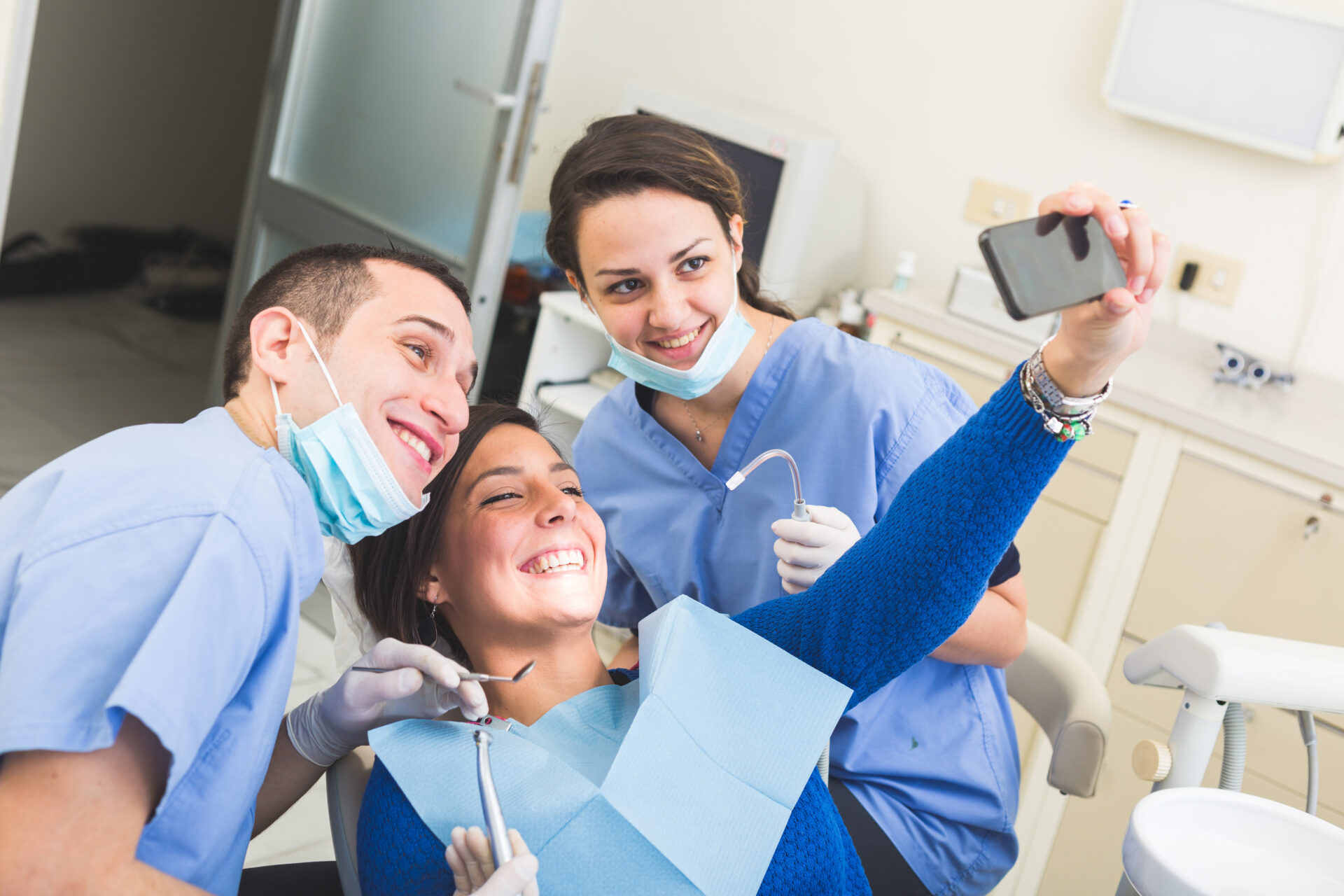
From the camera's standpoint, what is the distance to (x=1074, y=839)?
244cm

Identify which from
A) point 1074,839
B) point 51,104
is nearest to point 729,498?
Answer: point 1074,839

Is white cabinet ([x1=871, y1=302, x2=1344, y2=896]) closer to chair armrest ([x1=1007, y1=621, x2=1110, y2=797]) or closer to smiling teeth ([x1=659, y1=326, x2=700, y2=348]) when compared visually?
chair armrest ([x1=1007, y1=621, x2=1110, y2=797])

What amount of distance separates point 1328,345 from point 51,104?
467 centimetres

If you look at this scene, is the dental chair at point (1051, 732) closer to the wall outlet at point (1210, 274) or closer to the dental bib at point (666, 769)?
the dental bib at point (666, 769)

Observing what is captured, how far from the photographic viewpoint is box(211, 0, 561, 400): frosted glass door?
2.72 metres

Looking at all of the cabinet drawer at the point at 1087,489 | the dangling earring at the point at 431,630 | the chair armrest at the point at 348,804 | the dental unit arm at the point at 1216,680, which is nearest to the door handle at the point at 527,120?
the cabinet drawer at the point at 1087,489

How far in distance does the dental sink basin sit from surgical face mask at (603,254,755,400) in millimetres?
738

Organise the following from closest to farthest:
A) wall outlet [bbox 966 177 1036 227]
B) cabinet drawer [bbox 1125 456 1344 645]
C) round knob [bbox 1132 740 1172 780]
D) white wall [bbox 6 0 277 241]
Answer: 1. round knob [bbox 1132 740 1172 780]
2. cabinet drawer [bbox 1125 456 1344 645]
3. wall outlet [bbox 966 177 1036 227]
4. white wall [bbox 6 0 277 241]

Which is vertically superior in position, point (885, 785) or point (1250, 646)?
point (1250, 646)

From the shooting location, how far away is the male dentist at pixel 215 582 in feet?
2.39

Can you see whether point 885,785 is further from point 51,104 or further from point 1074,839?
point 51,104


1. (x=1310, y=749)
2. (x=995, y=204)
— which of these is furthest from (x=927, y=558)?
(x=995, y=204)

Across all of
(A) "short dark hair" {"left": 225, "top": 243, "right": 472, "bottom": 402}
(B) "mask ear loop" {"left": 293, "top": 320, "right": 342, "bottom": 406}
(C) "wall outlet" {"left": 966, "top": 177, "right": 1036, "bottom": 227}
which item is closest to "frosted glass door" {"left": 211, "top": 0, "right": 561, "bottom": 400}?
(C) "wall outlet" {"left": 966, "top": 177, "right": 1036, "bottom": 227}

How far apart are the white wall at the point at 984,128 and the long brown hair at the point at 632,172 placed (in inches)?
63.8
